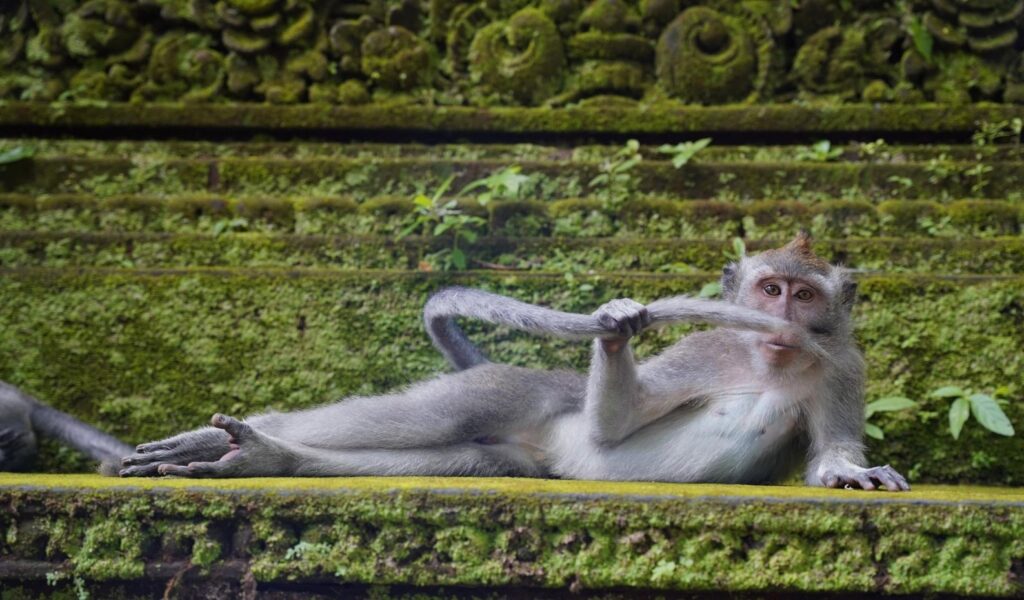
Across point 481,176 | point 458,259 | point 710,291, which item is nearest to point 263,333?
point 458,259

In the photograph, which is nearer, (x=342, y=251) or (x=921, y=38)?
(x=342, y=251)

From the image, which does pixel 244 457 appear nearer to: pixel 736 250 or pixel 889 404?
pixel 736 250

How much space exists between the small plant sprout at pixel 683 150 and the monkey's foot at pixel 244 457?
2.66 meters

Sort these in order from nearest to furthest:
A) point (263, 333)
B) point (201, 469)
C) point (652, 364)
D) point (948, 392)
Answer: point (201, 469) < point (652, 364) < point (948, 392) < point (263, 333)

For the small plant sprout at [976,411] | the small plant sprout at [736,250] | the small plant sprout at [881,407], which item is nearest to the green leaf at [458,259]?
the small plant sprout at [736,250]

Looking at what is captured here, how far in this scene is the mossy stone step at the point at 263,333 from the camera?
456cm

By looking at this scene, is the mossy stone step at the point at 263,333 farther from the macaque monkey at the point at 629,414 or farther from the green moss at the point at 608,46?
the green moss at the point at 608,46

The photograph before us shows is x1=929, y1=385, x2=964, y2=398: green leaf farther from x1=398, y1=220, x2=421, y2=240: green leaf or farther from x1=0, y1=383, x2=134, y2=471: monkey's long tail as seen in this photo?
x1=0, y1=383, x2=134, y2=471: monkey's long tail

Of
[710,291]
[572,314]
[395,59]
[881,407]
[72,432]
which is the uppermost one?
[395,59]

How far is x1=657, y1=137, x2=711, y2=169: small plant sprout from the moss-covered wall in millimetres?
443

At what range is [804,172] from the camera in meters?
5.20

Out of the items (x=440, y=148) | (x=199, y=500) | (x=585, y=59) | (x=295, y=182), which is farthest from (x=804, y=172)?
(x=199, y=500)

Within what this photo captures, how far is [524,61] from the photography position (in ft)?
18.6

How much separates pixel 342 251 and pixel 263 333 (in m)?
0.56
